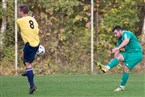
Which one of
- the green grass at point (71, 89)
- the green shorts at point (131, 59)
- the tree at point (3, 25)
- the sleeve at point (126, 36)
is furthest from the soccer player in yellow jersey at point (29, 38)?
the tree at point (3, 25)

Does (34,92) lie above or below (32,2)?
below

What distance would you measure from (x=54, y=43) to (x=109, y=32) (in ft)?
6.75

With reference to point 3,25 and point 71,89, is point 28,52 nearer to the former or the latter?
point 71,89

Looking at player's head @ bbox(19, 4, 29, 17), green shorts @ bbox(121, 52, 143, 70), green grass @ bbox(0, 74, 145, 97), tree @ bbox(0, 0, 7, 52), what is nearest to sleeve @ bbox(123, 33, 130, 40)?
green shorts @ bbox(121, 52, 143, 70)

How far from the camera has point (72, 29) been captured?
20375 mm

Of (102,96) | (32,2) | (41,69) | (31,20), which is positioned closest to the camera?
(102,96)

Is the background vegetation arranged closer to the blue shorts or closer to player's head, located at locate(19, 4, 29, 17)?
the blue shorts

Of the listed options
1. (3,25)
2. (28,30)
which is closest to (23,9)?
(28,30)

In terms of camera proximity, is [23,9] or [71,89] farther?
[71,89]

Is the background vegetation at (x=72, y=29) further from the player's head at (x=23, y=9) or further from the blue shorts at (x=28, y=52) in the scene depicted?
the player's head at (x=23, y=9)

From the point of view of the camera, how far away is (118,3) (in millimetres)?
20438

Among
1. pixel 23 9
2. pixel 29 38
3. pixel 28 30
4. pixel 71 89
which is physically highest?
pixel 23 9

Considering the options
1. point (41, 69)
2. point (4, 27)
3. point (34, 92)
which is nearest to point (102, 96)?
point (34, 92)

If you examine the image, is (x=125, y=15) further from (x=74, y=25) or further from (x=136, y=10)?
(x=74, y=25)
